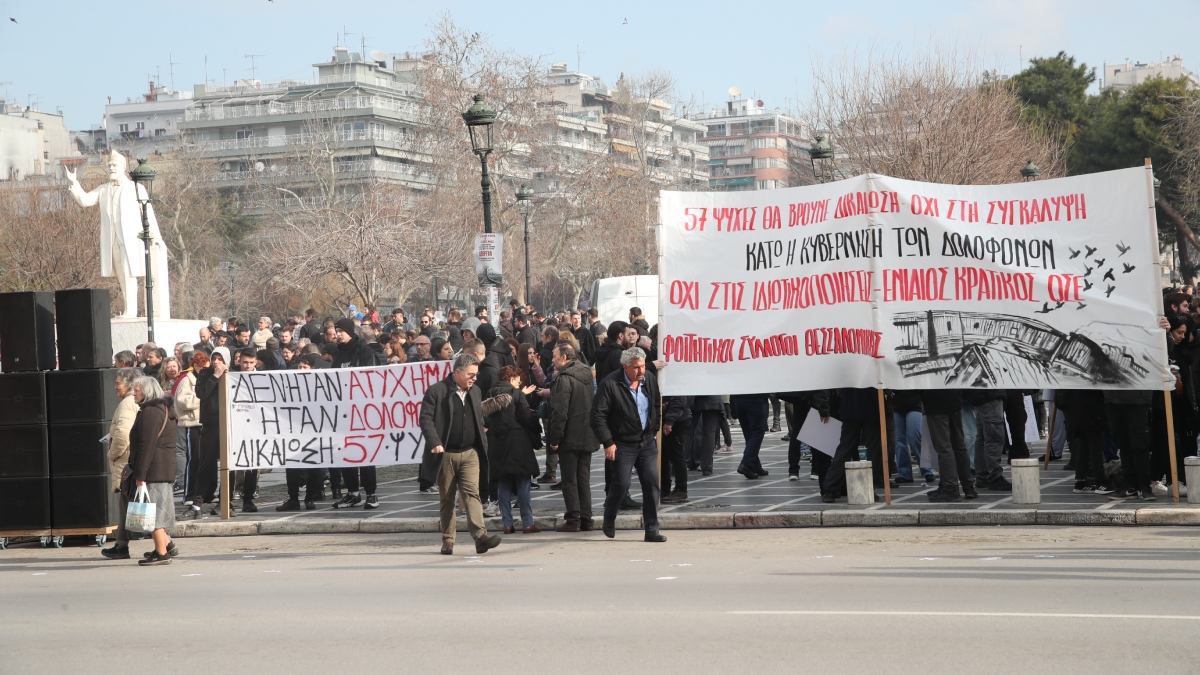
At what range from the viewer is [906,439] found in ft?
45.5

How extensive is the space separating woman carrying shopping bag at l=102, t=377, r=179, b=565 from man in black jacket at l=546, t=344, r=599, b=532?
344cm

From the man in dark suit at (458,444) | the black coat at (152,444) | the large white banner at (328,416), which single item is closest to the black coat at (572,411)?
the man in dark suit at (458,444)

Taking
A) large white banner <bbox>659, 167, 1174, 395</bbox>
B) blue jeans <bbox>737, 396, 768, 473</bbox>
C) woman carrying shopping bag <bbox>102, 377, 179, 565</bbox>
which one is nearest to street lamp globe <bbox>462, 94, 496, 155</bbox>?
blue jeans <bbox>737, 396, 768, 473</bbox>

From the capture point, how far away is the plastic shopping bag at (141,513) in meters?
10.8

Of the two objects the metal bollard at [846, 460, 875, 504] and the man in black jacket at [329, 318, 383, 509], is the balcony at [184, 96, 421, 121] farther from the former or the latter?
the metal bollard at [846, 460, 875, 504]

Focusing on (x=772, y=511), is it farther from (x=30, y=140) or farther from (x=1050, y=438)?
(x=30, y=140)

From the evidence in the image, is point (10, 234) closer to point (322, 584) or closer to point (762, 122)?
point (322, 584)

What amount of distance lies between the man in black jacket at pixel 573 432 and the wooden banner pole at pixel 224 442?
381 centimetres

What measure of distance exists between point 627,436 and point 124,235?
19953mm

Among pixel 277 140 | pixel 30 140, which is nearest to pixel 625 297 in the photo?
pixel 277 140

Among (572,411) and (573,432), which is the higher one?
(572,411)

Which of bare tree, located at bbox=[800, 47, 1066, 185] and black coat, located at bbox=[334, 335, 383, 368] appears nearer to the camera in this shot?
black coat, located at bbox=[334, 335, 383, 368]

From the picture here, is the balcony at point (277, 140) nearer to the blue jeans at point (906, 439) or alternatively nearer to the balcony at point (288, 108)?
the balcony at point (288, 108)

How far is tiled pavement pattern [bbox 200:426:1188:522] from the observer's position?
39.4 feet
